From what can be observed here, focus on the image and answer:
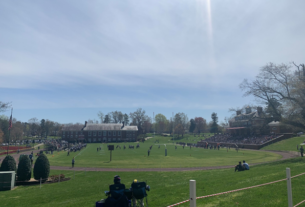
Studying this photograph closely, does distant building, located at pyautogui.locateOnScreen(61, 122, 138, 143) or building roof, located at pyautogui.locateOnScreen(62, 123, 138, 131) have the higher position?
building roof, located at pyautogui.locateOnScreen(62, 123, 138, 131)

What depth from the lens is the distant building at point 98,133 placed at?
98.1 m

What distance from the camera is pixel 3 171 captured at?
16.6 metres

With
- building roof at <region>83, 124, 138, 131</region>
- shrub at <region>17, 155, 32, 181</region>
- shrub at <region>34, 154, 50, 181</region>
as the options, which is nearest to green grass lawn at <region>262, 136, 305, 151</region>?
shrub at <region>34, 154, 50, 181</region>

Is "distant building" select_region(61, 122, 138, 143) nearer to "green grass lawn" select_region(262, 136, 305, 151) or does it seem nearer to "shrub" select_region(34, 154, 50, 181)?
"green grass lawn" select_region(262, 136, 305, 151)

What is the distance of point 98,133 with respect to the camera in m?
99.4

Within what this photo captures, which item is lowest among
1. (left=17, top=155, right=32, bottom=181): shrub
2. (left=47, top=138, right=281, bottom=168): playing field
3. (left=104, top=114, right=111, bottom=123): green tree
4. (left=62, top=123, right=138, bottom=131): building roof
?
(left=47, top=138, right=281, bottom=168): playing field

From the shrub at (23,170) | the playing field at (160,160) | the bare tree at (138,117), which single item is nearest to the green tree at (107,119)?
the bare tree at (138,117)

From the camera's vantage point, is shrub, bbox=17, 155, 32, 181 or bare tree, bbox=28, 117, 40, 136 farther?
bare tree, bbox=28, 117, 40, 136

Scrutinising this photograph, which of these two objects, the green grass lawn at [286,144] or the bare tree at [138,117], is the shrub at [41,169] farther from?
the bare tree at [138,117]

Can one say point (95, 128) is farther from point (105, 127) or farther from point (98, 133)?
point (105, 127)

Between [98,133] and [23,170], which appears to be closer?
[23,170]

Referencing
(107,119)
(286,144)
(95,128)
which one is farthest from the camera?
(107,119)

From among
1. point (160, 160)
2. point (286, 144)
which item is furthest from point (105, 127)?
point (286, 144)

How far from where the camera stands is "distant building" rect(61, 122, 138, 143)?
322 feet
